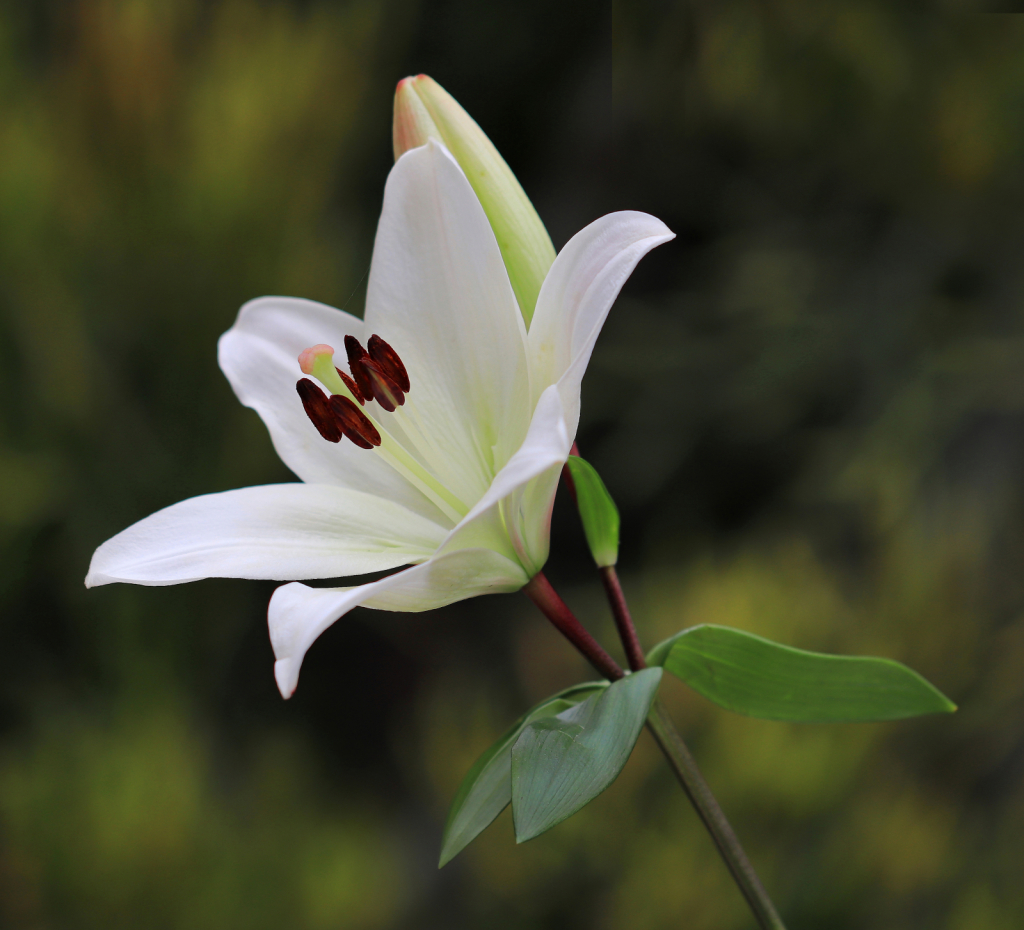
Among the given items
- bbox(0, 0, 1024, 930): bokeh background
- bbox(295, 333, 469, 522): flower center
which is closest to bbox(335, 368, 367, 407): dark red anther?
bbox(295, 333, 469, 522): flower center

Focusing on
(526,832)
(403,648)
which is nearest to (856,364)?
(403,648)

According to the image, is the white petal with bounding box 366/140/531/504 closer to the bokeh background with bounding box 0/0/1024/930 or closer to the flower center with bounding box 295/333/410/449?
the flower center with bounding box 295/333/410/449

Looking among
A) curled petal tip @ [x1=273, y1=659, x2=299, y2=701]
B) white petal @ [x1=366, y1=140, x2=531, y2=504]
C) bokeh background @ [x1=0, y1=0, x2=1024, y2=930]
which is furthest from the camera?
bokeh background @ [x1=0, y1=0, x2=1024, y2=930]

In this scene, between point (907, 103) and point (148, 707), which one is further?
point (907, 103)

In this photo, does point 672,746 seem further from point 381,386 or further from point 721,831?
point 381,386

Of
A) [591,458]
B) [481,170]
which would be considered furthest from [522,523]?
[591,458]

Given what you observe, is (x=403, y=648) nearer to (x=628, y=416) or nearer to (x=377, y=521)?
(x=628, y=416)
